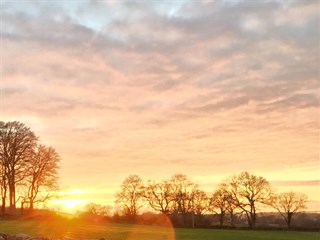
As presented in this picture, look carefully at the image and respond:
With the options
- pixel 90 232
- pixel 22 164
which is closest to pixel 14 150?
pixel 22 164

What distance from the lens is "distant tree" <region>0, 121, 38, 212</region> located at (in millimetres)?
64500

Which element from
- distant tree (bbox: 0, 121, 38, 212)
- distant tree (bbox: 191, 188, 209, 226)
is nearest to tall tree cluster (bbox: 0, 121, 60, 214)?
distant tree (bbox: 0, 121, 38, 212)

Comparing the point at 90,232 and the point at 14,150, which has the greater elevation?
the point at 14,150

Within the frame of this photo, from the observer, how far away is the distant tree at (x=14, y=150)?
2539 inches

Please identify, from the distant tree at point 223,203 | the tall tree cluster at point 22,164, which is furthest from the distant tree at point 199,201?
the tall tree cluster at point 22,164

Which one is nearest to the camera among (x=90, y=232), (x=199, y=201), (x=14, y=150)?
(x=90, y=232)

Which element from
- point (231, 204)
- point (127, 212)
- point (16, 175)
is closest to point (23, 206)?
point (16, 175)

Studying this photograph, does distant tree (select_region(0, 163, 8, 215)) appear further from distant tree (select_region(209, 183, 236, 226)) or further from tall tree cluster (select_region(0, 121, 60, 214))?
distant tree (select_region(209, 183, 236, 226))

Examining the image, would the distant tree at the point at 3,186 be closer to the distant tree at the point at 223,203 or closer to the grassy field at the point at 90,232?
the grassy field at the point at 90,232

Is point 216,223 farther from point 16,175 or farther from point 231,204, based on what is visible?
point 16,175

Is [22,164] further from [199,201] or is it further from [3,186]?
[199,201]

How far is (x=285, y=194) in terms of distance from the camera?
106 metres

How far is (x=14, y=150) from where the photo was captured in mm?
64625

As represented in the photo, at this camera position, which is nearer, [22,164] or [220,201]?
[22,164]
